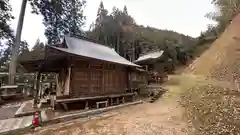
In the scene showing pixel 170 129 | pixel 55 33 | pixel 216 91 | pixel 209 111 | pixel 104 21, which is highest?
pixel 104 21

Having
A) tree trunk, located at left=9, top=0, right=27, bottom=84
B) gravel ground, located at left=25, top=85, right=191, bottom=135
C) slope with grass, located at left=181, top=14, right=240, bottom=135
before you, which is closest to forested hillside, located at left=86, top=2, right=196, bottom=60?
tree trunk, located at left=9, top=0, right=27, bottom=84

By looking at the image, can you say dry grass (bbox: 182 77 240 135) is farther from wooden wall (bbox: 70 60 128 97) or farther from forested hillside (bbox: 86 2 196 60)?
forested hillside (bbox: 86 2 196 60)

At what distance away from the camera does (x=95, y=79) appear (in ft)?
40.6

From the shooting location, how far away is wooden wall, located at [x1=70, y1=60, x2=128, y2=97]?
443 inches

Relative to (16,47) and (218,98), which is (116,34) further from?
(218,98)

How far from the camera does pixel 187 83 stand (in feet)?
19.7

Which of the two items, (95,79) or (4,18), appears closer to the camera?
(95,79)

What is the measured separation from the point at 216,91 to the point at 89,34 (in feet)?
106

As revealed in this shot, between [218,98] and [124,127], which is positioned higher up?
[218,98]

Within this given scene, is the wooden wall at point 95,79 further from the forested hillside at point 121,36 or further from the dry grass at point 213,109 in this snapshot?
the forested hillside at point 121,36

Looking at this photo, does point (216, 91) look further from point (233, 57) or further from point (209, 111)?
point (233, 57)

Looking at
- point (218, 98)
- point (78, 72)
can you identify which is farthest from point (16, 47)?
point (218, 98)

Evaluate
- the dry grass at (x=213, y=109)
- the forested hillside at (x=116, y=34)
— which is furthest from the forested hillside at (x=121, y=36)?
the dry grass at (x=213, y=109)

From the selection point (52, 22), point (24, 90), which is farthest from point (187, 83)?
point (52, 22)
